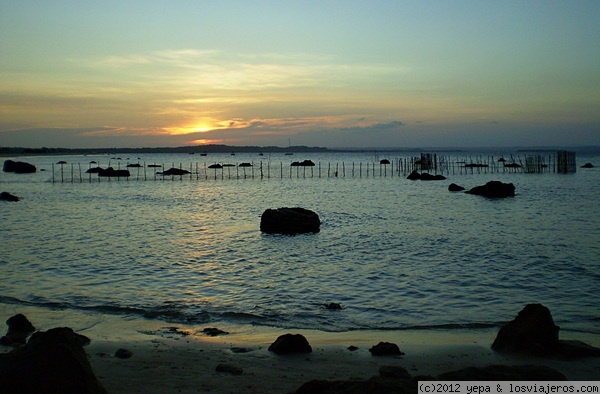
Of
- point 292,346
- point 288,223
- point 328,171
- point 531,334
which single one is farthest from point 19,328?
point 328,171

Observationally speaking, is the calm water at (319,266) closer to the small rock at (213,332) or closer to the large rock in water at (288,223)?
the large rock in water at (288,223)

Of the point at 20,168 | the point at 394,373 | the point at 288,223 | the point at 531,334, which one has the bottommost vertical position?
the point at 531,334

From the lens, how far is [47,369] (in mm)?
6238

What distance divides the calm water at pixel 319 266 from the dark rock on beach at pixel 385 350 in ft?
7.45

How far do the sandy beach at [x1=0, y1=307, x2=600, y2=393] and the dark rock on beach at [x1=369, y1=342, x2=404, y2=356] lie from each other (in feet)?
0.45

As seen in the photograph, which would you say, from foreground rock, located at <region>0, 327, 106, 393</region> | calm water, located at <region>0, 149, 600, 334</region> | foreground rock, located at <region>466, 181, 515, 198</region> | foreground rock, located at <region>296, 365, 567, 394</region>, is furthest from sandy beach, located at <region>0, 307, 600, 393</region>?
foreground rock, located at <region>466, 181, 515, 198</region>

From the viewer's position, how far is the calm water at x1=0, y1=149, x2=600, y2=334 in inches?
523

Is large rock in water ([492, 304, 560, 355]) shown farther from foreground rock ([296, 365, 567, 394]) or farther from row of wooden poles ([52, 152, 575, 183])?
row of wooden poles ([52, 152, 575, 183])

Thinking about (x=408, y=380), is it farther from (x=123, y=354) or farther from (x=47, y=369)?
(x=123, y=354)

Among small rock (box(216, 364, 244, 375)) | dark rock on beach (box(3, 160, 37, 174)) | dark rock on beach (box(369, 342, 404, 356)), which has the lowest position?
dark rock on beach (box(369, 342, 404, 356))

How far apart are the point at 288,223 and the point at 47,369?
2142cm

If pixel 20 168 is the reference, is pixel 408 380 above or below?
below

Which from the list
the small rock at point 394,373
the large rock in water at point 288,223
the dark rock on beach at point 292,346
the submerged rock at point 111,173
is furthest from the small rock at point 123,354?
the submerged rock at point 111,173

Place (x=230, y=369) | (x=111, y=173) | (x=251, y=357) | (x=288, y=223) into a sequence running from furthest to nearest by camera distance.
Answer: (x=111, y=173), (x=288, y=223), (x=251, y=357), (x=230, y=369)
